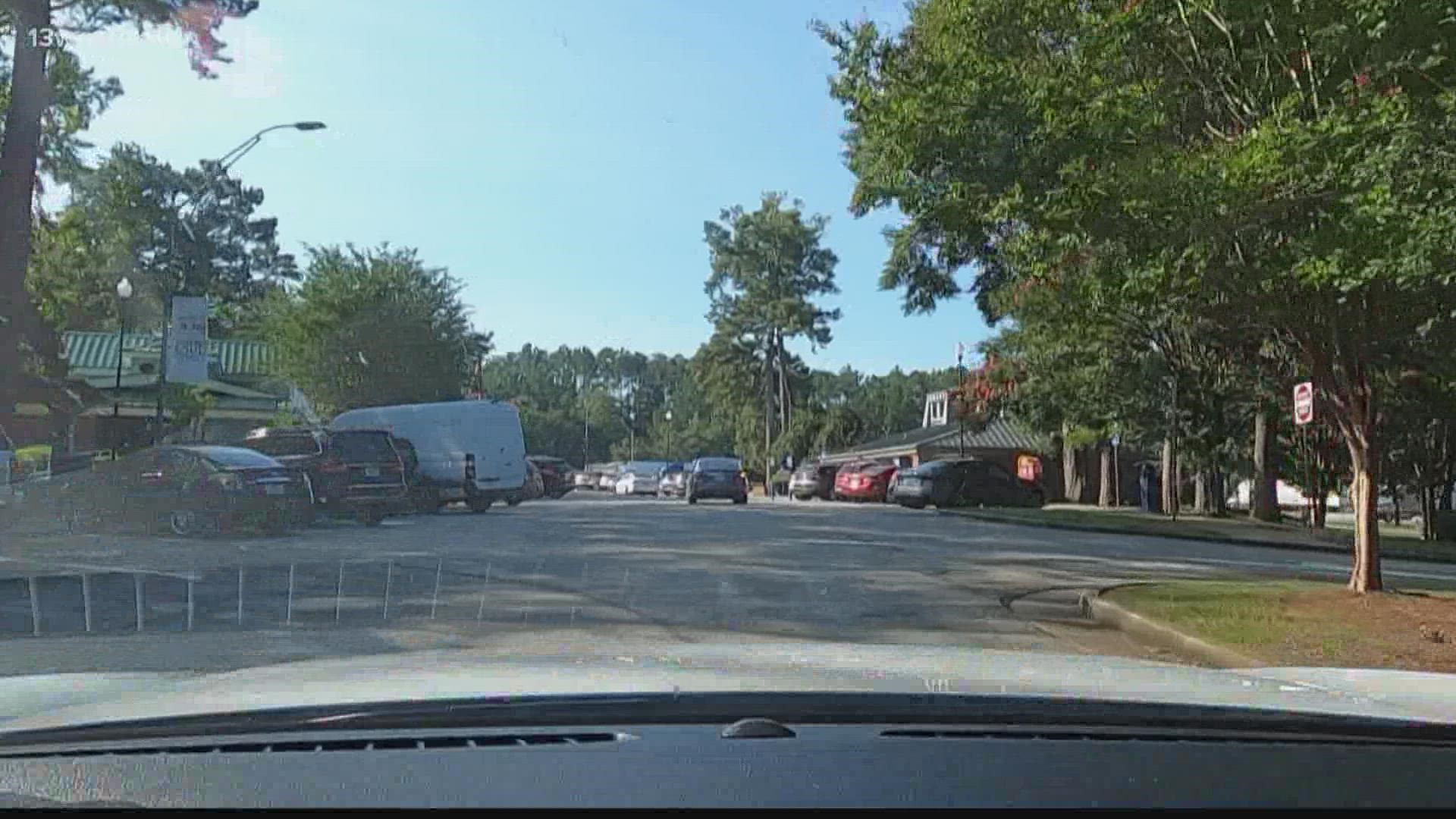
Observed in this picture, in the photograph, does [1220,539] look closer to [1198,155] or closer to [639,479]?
[1198,155]

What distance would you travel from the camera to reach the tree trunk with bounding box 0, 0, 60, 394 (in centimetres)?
2577

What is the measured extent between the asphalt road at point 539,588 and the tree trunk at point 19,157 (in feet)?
28.0

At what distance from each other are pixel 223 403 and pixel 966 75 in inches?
1601

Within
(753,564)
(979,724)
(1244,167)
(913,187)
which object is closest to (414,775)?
(979,724)

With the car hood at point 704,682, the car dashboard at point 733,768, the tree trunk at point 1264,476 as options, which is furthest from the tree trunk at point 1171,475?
the car dashboard at point 733,768

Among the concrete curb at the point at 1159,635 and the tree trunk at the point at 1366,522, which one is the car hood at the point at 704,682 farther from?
the tree trunk at the point at 1366,522

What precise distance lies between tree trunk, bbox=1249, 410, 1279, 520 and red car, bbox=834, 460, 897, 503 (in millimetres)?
12023

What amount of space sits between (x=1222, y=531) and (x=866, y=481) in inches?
741

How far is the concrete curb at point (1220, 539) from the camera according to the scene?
78.9 feet

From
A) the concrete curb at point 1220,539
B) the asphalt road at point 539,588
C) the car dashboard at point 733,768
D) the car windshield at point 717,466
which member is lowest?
the asphalt road at point 539,588

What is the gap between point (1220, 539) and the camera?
2634 cm

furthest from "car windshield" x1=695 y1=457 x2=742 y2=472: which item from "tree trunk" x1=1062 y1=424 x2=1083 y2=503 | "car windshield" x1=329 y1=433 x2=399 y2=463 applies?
"car windshield" x1=329 y1=433 x2=399 y2=463

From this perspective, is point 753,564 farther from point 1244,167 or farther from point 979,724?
point 979,724

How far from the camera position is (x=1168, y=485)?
122ft
